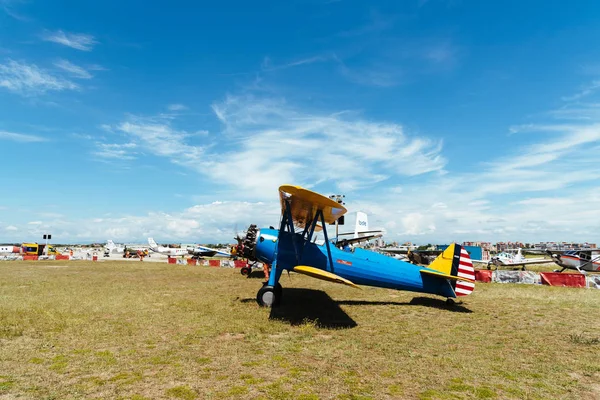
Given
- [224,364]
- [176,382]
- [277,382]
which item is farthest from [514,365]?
[176,382]

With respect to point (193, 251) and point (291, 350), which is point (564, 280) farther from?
point (193, 251)

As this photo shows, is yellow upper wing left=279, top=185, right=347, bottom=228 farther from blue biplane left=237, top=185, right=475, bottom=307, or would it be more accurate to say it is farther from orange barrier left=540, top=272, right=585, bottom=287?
orange barrier left=540, top=272, right=585, bottom=287

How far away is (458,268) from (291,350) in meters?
8.42

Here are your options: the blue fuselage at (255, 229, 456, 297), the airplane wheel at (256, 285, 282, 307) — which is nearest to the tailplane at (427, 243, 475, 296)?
the blue fuselage at (255, 229, 456, 297)

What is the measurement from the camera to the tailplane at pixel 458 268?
11.7m

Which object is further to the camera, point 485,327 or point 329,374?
point 485,327

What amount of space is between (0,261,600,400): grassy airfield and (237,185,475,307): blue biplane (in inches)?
28.1

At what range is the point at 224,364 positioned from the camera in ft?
17.5

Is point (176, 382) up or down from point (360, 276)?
down

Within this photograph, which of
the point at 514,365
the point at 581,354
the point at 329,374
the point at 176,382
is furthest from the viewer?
the point at 581,354

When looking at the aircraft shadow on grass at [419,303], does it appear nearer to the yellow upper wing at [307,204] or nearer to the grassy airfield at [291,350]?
the grassy airfield at [291,350]

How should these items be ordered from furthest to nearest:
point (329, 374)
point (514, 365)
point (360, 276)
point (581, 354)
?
point (360, 276) < point (581, 354) < point (514, 365) < point (329, 374)

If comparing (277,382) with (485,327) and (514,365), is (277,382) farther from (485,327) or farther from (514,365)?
(485,327)

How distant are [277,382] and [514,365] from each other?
418cm
